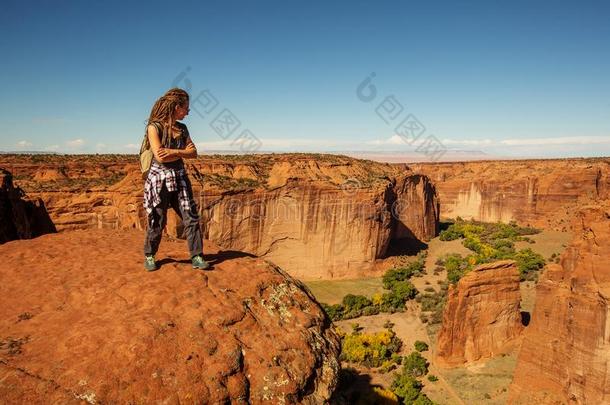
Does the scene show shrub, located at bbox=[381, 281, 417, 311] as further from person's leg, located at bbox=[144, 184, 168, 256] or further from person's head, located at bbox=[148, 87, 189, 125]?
person's head, located at bbox=[148, 87, 189, 125]

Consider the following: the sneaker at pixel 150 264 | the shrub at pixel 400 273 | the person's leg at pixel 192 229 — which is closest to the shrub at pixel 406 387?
the shrub at pixel 400 273

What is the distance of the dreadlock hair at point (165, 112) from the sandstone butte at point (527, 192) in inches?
1988

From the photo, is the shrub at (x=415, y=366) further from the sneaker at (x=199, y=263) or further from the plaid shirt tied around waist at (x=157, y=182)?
→ the plaid shirt tied around waist at (x=157, y=182)

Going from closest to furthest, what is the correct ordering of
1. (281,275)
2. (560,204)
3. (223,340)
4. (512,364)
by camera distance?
(223,340), (281,275), (512,364), (560,204)

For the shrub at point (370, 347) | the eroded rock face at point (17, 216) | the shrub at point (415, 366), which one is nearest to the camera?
the eroded rock face at point (17, 216)

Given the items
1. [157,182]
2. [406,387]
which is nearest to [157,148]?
[157,182]

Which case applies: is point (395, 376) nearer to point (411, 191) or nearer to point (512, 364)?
point (512, 364)

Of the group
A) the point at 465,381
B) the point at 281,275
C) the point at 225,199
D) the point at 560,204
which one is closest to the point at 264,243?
the point at 225,199

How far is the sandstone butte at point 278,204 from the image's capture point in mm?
31328

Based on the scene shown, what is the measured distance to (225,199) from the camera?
32156 millimetres

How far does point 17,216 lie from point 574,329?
1779 cm

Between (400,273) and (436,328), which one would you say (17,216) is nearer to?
(436,328)

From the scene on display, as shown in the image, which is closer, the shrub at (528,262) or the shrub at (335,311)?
the shrub at (335,311)

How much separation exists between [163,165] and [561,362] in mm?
15742
